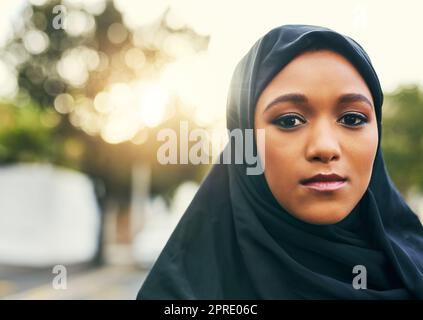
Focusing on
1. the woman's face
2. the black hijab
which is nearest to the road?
the black hijab

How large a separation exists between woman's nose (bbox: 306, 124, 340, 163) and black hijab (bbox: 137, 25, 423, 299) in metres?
0.16

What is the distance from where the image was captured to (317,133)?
114 centimetres

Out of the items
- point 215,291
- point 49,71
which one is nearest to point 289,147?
point 215,291

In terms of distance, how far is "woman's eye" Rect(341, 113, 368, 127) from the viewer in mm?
1188

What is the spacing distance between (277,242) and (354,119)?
0.35 metres

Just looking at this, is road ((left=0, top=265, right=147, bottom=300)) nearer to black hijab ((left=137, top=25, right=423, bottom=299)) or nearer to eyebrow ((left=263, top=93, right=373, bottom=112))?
black hijab ((left=137, top=25, right=423, bottom=299))

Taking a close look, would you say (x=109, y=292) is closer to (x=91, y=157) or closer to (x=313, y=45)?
(x=91, y=157)

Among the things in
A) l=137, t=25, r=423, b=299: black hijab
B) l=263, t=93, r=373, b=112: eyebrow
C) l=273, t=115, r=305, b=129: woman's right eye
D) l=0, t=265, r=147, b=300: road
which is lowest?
l=137, t=25, r=423, b=299: black hijab

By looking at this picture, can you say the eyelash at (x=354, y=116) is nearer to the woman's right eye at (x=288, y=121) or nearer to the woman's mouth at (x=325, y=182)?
the woman's right eye at (x=288, y=121)

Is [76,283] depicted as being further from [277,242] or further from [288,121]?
[288,121]

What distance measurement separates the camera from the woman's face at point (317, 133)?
1153mm

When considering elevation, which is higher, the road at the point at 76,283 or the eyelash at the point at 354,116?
the road at the point at 76,283

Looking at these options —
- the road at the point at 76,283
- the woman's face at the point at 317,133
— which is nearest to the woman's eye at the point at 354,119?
the woman's face at the point at 317,133
